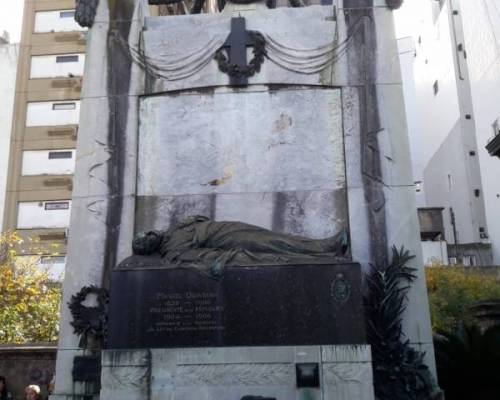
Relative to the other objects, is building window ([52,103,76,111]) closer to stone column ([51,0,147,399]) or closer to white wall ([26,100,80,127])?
white wall ([26,100,80,127])

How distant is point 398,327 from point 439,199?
44.0m

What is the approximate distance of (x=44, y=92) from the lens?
4362cm

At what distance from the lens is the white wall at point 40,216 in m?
40.6

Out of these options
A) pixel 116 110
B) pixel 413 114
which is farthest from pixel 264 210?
pixel 413 114

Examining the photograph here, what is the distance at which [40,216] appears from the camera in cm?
4100

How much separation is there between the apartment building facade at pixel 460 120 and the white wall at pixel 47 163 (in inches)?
1023

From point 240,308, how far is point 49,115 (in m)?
38.7

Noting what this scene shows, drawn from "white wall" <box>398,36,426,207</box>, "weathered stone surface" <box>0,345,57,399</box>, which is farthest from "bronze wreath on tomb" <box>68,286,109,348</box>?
"white wall" <box>398,36,426,207</box>

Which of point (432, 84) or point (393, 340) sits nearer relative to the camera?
point (393, 340)

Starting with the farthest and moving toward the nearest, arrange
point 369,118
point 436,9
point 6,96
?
point 436,9
point 6,96
point 369,118

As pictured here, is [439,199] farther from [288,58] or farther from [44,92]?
[288,58]

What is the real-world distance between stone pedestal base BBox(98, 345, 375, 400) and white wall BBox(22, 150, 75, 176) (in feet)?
117

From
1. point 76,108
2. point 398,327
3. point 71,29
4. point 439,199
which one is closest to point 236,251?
point 398,327

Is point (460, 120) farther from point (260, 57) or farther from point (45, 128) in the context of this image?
point (260, 57)
